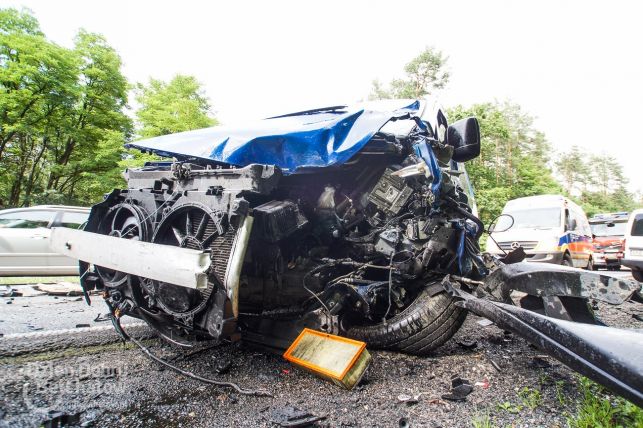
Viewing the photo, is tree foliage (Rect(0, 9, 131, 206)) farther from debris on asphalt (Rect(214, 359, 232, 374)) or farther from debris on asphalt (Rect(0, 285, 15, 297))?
debris on asphalt (Rect(214, 359, 232, 374))

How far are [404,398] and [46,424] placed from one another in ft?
5.77

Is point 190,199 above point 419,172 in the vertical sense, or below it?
below

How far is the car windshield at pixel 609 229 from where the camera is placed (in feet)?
40.7

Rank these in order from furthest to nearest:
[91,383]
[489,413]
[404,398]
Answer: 1. [91,383]
2. [404,398]
3. [489,413]

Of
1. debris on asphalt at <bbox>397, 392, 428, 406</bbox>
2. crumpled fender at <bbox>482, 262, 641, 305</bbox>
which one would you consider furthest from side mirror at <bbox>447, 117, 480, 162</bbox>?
debris on asphalt at <bbox>397, 392, 428, 406</bbox>

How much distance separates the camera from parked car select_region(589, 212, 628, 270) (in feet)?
38.6

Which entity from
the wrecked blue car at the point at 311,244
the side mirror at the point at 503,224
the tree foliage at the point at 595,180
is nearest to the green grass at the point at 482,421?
the wrecked blue car at the point at 311,244

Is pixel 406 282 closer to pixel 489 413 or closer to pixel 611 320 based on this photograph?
pixel 489 413

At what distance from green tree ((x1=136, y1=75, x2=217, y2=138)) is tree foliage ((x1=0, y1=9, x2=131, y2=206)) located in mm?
2037

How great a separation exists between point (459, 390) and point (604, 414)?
65 centimetres

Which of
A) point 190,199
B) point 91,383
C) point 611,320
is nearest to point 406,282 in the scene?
point 190,199

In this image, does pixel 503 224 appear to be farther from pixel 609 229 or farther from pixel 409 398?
pixel 409 398

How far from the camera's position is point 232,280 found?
70.4 inches

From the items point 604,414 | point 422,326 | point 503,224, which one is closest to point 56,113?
point 503,224
